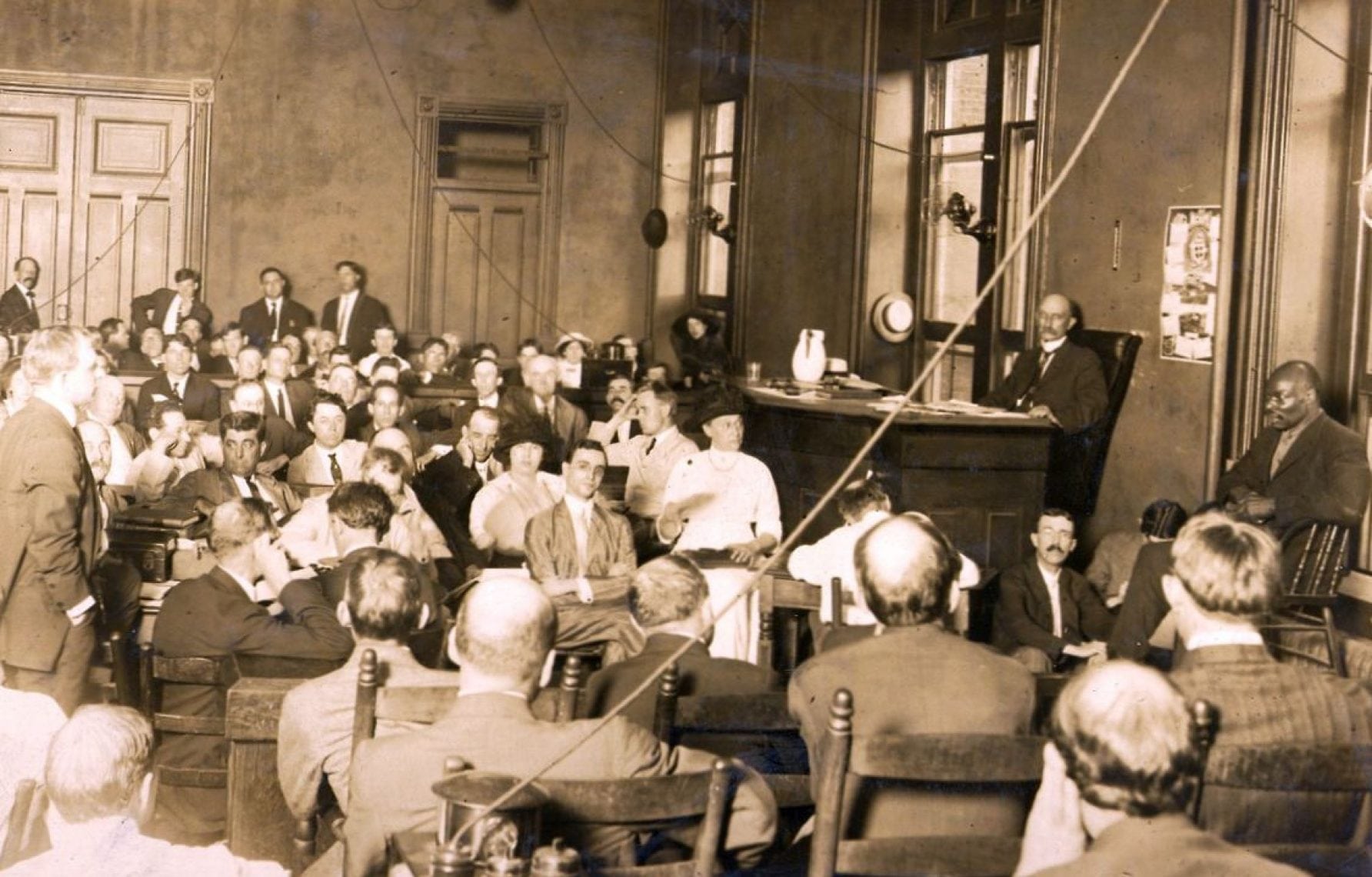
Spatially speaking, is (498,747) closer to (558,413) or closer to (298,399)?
(558,413)

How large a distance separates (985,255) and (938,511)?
3.04m

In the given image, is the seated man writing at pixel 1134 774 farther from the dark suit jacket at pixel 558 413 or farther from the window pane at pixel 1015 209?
the window pane at pixel 1015 209

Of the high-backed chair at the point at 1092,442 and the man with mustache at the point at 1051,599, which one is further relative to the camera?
the high-backed chair at the point at 1092,442

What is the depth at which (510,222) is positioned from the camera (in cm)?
1493

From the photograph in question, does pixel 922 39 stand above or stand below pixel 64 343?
above

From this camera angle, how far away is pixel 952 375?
10500mm

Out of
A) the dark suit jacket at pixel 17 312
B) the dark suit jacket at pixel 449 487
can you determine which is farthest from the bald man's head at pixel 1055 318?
the dark suit jacket at pixel 17 312

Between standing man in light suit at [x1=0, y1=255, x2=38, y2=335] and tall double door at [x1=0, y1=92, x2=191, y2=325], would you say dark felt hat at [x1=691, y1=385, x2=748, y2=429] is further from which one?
tall double door at [x1=0, y1=92, x2=191, y2=325]

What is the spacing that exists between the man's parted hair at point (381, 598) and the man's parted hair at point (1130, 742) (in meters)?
1.72

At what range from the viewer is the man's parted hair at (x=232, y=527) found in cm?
452

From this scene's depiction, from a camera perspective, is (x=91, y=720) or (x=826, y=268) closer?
(x=91, y=720)

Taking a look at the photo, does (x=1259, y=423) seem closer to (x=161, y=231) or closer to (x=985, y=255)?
(x=985, y=255)

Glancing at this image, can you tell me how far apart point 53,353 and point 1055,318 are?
4769 millimetres

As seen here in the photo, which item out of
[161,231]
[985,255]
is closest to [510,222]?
[161,231]
